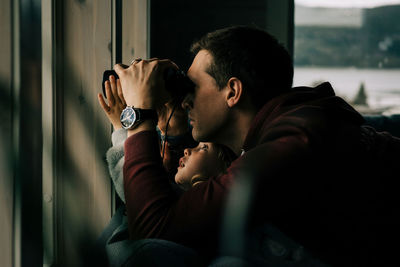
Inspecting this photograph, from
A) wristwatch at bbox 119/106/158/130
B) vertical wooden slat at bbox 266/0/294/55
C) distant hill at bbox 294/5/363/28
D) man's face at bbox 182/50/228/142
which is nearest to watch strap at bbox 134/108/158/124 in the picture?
wristwatch at bbox 119/106/158/130

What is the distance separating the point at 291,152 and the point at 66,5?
1.09 meters

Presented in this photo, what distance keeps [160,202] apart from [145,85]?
0.33 m

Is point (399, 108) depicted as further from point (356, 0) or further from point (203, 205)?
point (203, 205)

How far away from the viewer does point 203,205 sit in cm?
91

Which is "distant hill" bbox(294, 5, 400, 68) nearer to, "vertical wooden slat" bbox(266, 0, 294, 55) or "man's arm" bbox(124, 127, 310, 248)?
"vertical wooden slat" bbox(266, 0, 294, 55)

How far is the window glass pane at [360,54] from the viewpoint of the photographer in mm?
3613

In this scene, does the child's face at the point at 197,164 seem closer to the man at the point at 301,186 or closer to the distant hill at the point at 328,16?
the man at the point at 301,186

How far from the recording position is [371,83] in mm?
3762

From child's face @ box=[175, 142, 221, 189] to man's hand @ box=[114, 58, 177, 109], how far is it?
1.48 feet

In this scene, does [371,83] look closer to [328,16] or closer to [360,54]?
[360,54]

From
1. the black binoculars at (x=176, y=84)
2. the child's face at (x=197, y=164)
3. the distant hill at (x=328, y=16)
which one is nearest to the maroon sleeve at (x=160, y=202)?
the black binoculars at (x=176, y=84)

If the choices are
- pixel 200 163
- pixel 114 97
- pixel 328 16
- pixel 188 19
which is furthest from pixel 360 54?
pixel 114 97

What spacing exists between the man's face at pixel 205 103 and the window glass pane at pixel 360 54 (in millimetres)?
2468

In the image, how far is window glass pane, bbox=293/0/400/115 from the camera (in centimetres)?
361
